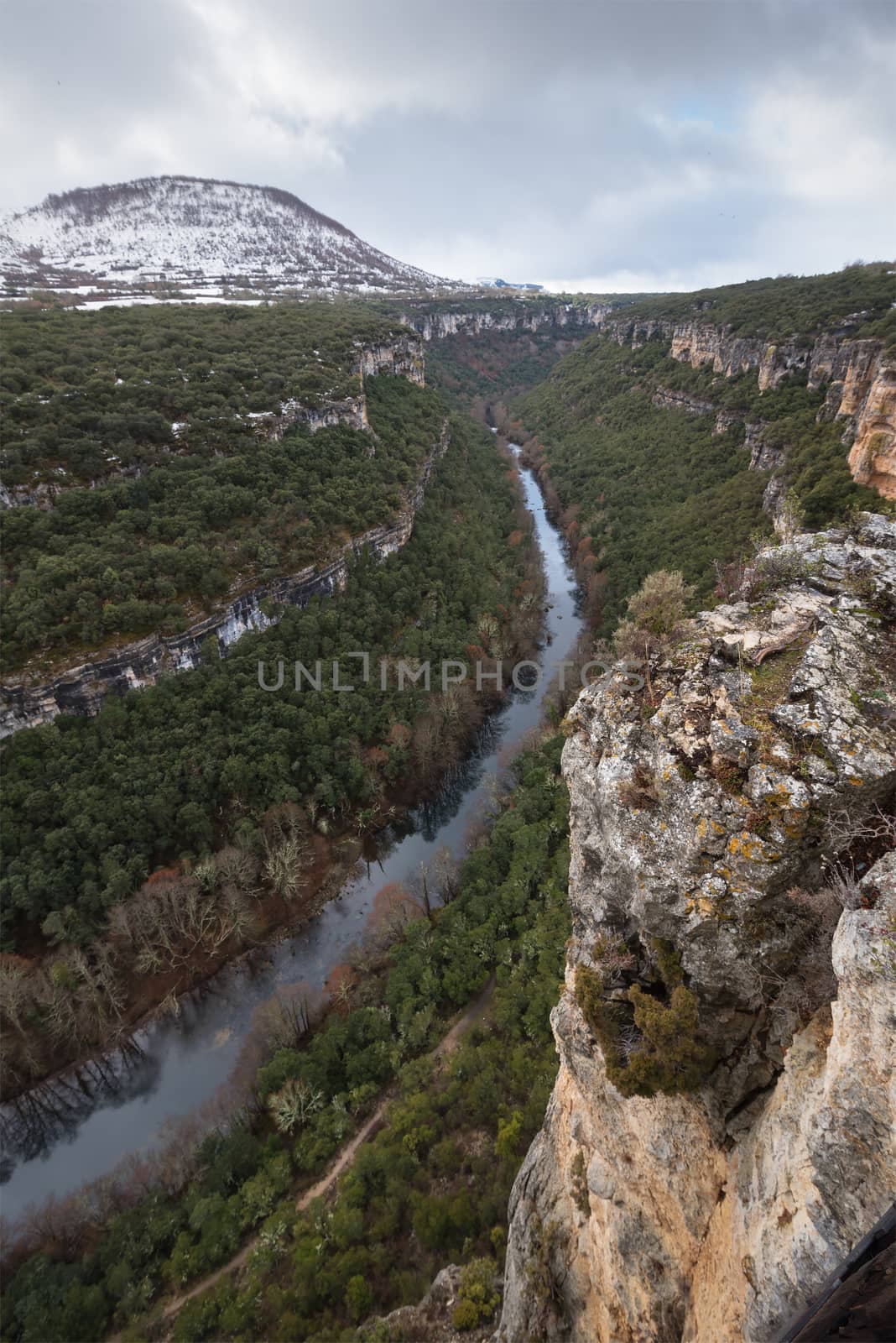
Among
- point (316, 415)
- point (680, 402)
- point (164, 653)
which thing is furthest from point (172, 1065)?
point (680, 402)

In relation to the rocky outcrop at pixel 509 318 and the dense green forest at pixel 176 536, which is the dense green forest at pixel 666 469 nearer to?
the dense green forest at pixel 176 536

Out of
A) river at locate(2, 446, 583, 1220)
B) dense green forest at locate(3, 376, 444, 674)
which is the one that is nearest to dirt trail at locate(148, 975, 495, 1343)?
river at locate(2, 446, 583, 1220)

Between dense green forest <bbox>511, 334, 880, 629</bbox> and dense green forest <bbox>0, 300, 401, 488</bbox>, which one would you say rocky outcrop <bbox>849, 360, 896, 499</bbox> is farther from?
dense green forest <bbox>0, 300, 401, 488</bbox>

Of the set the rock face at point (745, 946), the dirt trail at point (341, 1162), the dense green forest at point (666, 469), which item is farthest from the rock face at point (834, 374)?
the dirt trail at point (341, 1162)

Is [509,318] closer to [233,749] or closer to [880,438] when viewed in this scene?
[880,438]

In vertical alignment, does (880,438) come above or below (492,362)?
below

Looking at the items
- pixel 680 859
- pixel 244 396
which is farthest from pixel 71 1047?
pixel 244 396
